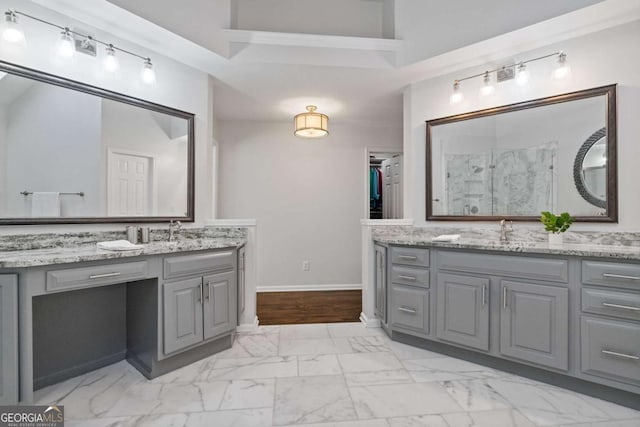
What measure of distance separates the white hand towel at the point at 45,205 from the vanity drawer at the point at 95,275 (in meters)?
0.57

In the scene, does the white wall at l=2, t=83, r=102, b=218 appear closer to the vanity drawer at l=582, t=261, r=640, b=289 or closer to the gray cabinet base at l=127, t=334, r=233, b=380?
the gray cabinet base at l=127, t=334, r=233, b=380

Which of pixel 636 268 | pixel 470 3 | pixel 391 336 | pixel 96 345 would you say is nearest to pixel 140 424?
pixel 96 345

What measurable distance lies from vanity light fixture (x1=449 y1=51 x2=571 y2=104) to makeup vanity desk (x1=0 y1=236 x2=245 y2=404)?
2370mm

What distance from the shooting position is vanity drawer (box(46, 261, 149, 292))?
5.04ft

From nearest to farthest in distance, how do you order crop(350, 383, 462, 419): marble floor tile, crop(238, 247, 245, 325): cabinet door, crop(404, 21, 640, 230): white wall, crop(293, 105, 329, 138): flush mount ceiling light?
crop(350, 383, 462, 419): marble floor tile < crop(404, 21, 640, 230): white wall < crop(238, 247, 245, 325): cabinet door < crop(293, 105, 329, 138): flush mount ceiling light

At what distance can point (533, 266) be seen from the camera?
1.90 m

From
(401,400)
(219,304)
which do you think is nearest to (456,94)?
(401,400)

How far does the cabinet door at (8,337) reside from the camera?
1402mm

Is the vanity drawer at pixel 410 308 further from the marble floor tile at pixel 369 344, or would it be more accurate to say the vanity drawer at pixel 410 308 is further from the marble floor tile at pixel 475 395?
the marble floor tile at pixel 475 395

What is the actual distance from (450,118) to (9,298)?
323 cm

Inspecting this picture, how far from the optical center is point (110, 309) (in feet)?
7.02

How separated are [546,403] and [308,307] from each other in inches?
91.4

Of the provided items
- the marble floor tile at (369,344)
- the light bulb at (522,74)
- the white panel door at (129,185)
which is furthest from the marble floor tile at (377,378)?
the light bulb at (522,74)

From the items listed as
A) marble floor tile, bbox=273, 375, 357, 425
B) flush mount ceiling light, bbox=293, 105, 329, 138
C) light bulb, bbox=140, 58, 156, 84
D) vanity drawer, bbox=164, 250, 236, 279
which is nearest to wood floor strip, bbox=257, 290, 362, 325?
vanity drawer, bbox=164, 250, 236, 279
